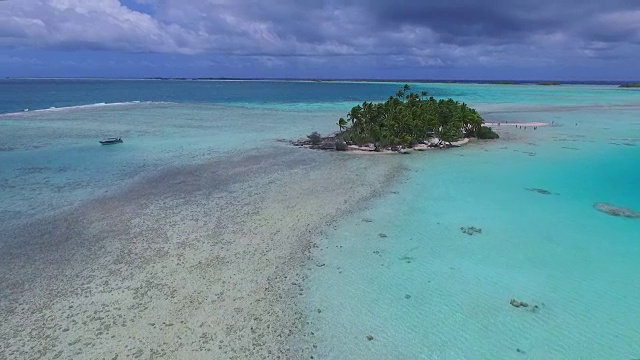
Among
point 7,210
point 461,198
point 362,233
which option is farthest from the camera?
point 461,198

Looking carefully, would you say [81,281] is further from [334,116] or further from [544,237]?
[334,116]

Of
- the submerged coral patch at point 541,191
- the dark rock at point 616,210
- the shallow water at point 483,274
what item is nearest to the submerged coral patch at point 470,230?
the shallow water at point 483,274

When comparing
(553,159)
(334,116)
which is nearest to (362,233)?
(553,159)

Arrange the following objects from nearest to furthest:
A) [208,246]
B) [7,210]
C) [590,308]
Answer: [590,308], [208,246], [7,210]

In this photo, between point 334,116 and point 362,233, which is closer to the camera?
point 362,233

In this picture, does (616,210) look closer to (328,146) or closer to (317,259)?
(317,259)

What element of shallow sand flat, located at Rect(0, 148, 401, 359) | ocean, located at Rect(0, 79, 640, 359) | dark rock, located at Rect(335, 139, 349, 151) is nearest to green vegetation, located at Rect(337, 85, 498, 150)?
dark rock, located at Rect(335, 139, 349, 151)
